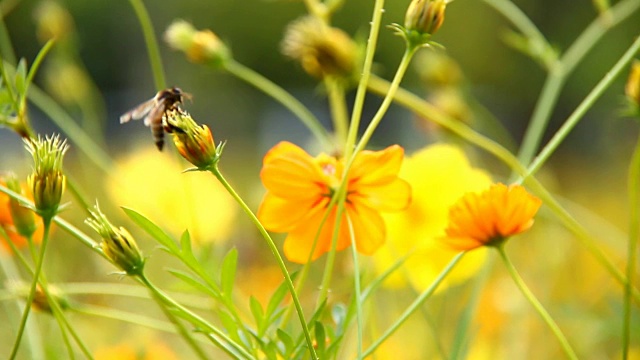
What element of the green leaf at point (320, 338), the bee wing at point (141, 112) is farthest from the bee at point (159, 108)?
the green leaf at point (320, 338)

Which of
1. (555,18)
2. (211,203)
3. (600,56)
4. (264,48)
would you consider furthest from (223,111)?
(211,203)

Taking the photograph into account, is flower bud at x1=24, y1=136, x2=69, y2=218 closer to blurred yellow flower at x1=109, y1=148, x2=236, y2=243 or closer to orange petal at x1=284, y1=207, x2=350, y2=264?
orange petal at x1=284, y1=207, x2=350, y2=264

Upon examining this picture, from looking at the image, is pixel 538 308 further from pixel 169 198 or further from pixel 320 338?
pixel 169 198

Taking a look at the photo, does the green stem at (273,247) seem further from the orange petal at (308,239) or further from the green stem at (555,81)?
the green stem at (555,81)

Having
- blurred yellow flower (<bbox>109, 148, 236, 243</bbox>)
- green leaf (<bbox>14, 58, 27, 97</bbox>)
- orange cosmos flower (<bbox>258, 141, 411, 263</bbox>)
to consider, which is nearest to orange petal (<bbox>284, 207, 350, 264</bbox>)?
orange cosmos flower (<bbox>258, 141, 411, 263</bbox>)

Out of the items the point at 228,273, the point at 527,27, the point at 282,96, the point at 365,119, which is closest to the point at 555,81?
the point at 527,27

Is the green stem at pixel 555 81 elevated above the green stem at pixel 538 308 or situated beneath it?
elevated above

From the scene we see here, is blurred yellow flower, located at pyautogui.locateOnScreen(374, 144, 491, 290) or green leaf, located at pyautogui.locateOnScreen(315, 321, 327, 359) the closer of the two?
green leaf, located at pyautogui.locateOnScreen(315, 321, 327, 359)
